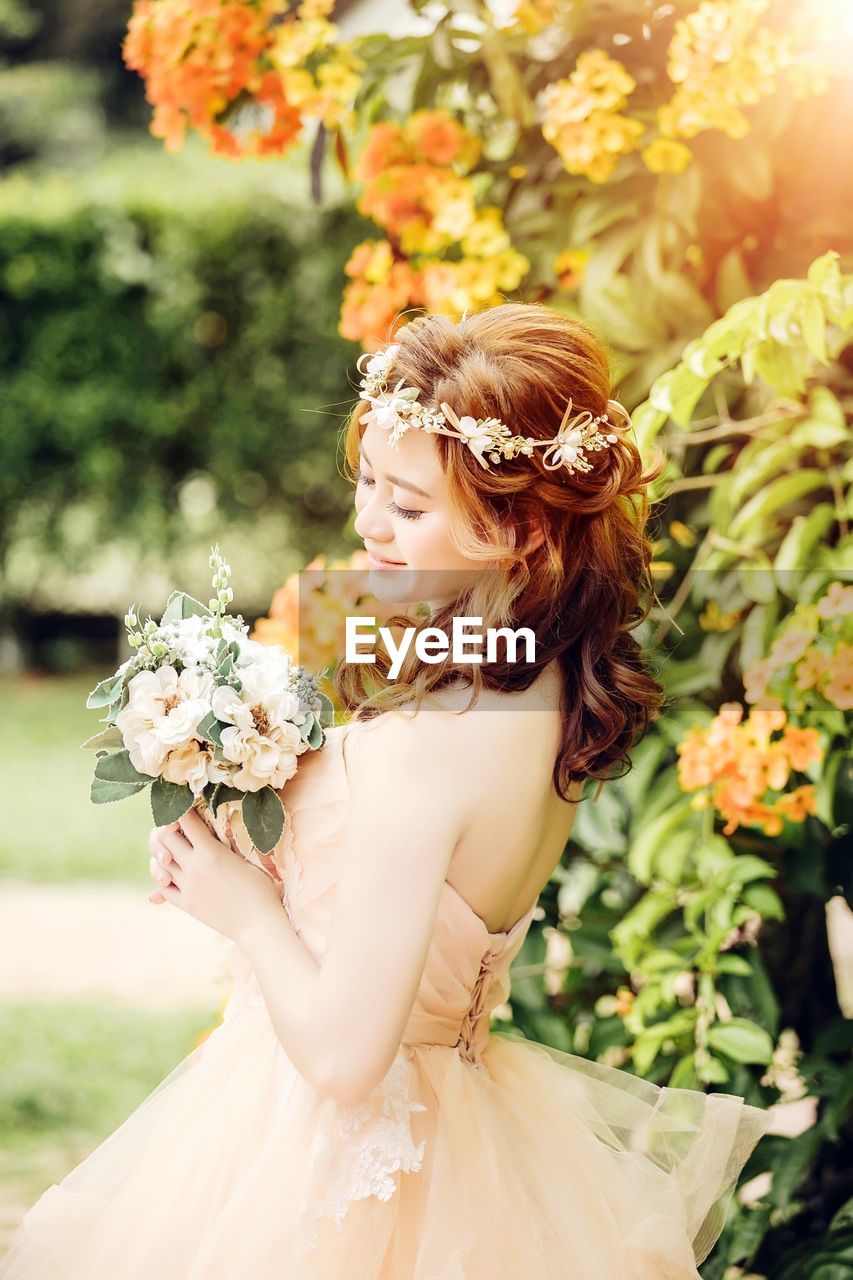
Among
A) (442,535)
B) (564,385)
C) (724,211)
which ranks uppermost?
(724,211)

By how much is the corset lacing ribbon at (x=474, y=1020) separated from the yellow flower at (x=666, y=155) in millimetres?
1199

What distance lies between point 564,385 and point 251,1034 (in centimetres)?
73

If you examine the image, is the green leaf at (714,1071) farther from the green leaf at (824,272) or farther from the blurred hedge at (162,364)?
the blurred hedge at (162,364)

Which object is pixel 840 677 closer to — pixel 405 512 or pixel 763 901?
pixel 763 901

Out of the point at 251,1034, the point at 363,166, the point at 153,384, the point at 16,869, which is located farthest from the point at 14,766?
the point at 251,1034

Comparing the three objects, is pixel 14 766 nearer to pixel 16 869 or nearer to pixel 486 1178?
pixel 16 869

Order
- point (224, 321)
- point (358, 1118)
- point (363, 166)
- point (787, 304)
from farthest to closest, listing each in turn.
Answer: point (224, 321), point (363, 166), point (787, 304), point (358, 1118)

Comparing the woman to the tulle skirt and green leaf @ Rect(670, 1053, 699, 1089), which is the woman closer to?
the tulle skirt

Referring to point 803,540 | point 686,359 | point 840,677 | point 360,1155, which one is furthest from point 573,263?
point 360,1155

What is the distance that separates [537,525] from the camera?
135 cm

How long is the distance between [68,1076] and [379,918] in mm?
3037

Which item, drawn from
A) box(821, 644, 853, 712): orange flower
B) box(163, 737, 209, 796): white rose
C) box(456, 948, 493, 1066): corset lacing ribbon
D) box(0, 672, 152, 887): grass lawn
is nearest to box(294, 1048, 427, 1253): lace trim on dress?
box(456, 948, 493, 1066): corset lacing ribbon

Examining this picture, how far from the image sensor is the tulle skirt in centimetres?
125

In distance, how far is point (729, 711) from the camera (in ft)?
6.01
